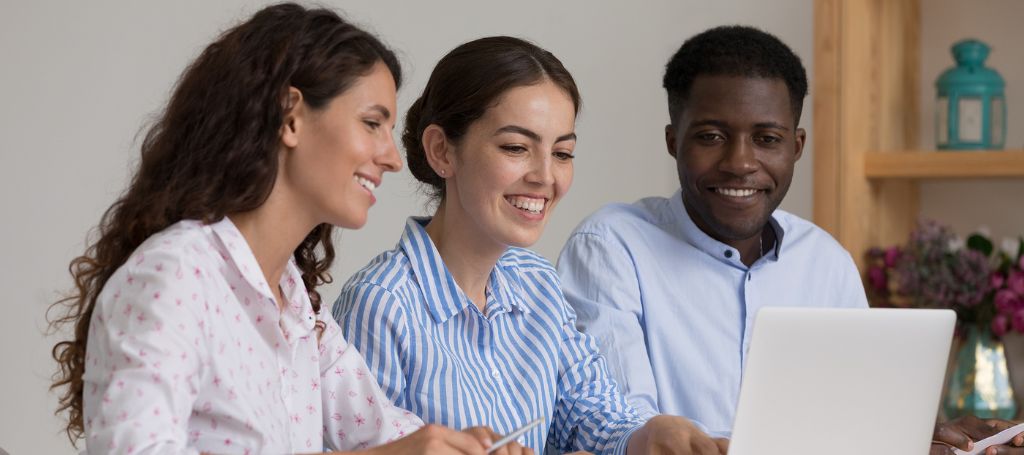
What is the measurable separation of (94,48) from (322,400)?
41.9 inches

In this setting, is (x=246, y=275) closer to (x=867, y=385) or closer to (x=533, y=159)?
(x=533, y=159)

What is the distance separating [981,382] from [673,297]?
1190 mm

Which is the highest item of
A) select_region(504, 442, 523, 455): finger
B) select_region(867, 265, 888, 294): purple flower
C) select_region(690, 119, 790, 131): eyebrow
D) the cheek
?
select_region(690, 119, 790, 131): eyebrow

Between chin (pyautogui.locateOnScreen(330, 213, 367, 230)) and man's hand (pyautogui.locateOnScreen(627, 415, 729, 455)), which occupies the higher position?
chin (pyautogui.locateOnScreen(330, 213, 367, 230))

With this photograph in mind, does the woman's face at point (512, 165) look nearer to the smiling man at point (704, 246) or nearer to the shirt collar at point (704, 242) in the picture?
the smiling man at point (704, 246)

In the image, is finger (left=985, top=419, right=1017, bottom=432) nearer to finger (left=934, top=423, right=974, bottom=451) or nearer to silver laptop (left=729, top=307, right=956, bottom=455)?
finger (left=934, top=423, right=974, bottom=451)

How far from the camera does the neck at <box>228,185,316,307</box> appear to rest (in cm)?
124

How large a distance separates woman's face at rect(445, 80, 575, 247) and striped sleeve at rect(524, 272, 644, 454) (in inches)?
6.7

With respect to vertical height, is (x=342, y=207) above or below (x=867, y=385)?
above

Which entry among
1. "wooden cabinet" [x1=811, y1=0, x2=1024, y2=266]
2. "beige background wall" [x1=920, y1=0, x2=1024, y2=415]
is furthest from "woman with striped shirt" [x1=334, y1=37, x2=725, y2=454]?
"beige background wall" [x1=920, y1=0, x2=1024, y2=415]

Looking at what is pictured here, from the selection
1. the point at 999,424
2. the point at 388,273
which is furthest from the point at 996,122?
the point at 388,273

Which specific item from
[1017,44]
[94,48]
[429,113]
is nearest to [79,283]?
[429,113]

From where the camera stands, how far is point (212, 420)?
116 cm

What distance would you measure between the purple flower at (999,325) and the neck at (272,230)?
6.48ft
